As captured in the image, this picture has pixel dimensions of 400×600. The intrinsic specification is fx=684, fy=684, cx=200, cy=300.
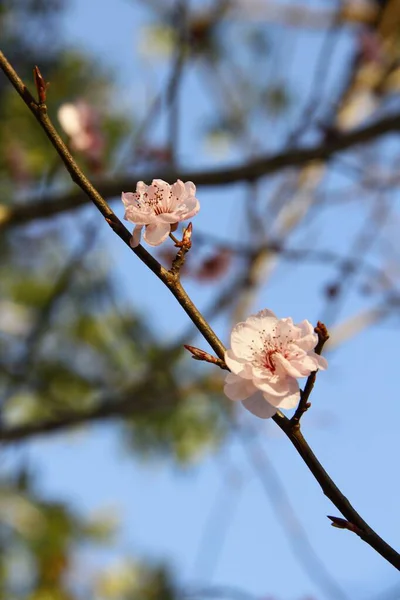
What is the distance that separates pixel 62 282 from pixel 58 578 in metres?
1.89

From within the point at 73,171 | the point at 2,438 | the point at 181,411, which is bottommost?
the point at 73,171

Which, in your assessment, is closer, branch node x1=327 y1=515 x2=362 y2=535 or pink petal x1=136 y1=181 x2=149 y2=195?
branch node x1=327 y1=515 x2=362 y2=535

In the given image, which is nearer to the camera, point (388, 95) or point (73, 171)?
point (73, 171)

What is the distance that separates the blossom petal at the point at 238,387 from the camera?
63 centimetres

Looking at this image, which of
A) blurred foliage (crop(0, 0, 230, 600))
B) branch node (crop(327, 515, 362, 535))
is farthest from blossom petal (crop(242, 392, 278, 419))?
blurred foliage (crop(0, 0, 230, 600))

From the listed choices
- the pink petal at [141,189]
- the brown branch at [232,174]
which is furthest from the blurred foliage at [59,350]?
the pink petal at [141,189]

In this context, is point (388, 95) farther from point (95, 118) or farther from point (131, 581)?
point (131, 581)

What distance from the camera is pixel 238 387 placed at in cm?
64

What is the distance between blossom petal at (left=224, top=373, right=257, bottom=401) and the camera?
635mm

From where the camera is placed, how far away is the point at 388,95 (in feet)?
9.89

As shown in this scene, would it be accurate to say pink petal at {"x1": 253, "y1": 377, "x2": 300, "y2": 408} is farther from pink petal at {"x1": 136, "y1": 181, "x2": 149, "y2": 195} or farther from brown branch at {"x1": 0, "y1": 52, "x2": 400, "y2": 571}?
pink petal at {"x1": 136, "y1": 181, "x2": 149, "y2": 195}

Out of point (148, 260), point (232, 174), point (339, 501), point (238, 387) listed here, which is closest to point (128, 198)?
point (148, 260)

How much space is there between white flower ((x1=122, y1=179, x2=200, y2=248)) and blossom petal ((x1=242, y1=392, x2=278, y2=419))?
7.2 inches

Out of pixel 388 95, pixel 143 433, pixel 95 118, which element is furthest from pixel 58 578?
pixel 388 95
